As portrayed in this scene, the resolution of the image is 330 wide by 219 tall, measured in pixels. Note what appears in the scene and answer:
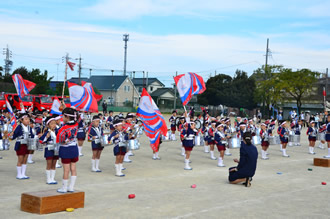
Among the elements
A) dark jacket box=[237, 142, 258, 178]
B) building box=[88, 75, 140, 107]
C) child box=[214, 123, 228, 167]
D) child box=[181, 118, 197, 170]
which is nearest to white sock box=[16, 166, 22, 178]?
child box=[181, 118, 197, 170]

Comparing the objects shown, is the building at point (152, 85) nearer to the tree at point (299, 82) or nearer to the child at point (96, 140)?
the tree at point (299, 82)

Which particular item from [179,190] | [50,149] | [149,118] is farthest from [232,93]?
[50,149]

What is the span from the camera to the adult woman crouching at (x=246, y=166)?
11.1m

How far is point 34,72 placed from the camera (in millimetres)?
60938

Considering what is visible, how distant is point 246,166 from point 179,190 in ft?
6.55

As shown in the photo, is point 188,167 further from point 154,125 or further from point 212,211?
point 212,211

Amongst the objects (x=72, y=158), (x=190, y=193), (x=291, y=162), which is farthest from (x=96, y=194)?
(x=291, y=162)

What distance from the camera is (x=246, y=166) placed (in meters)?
11.1

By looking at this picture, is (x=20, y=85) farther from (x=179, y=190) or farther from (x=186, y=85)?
(x=179, y=190)

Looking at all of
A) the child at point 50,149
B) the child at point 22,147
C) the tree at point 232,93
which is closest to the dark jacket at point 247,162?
the child at point 50,149

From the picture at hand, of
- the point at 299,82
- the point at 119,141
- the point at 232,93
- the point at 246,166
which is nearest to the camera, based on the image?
the point at 246,166

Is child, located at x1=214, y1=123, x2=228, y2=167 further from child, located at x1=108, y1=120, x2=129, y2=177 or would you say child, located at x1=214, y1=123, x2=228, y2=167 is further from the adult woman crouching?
child, located at x1=108, y1=120, x2=129, y2=177

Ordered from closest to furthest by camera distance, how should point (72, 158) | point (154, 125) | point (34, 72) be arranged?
point (72, 158) < point (154, 125) < point (34, 72)

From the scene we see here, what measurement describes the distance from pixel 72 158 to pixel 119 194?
59.8 inches
